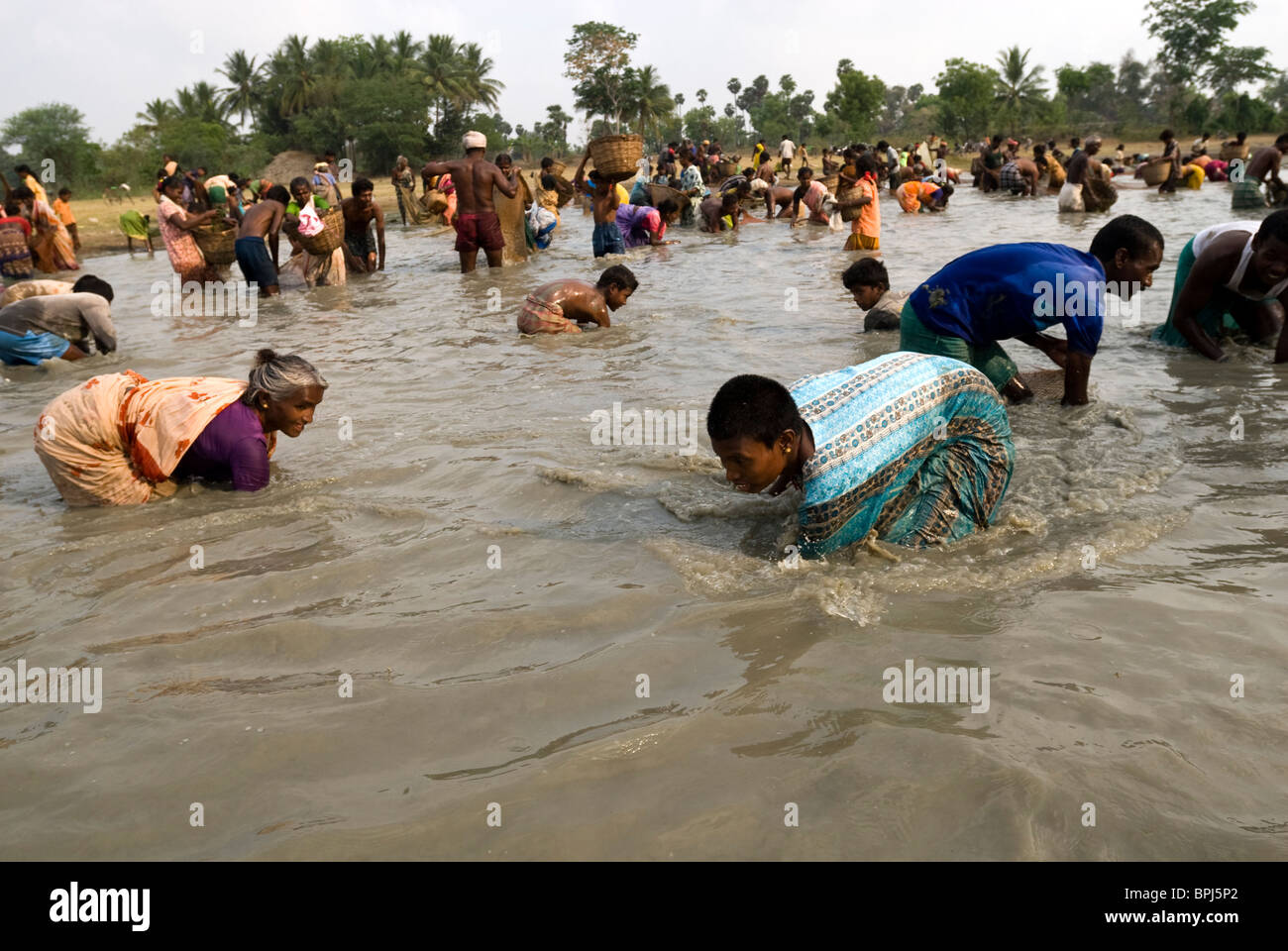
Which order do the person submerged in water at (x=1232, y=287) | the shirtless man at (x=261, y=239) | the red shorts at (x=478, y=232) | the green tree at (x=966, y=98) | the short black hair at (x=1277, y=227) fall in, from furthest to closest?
1. the green tree at (x=966, y=98)
2. the red shorts at (x=478, y=232)
3. the shirtless man at (x=261, y=239)
4. the person submerged in water at (x=1232, y=287)
5. the short black hair at (x=1277, y=227)

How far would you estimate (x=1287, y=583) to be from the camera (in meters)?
2.95

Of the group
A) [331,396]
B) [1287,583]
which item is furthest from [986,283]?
[331,396]

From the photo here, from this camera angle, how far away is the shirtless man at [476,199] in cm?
1088

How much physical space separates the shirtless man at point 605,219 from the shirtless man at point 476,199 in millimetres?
1450

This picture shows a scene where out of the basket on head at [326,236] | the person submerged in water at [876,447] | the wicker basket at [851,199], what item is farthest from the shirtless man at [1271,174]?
the person submerged in water at [876,447]

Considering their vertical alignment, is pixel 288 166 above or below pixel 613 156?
above

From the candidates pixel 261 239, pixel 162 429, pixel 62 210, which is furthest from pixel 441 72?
pixel 162 429

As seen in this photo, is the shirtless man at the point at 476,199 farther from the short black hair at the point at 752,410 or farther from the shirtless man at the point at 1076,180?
the shirtless man at the point at 1076,180

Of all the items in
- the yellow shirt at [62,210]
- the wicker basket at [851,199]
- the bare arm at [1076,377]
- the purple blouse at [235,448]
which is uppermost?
the yellow shirt at [62,210]

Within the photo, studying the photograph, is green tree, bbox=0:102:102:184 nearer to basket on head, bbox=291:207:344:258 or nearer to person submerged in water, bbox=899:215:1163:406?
basket on head, bbox=291:207:344:258

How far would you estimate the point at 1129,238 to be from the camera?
4.47 meters

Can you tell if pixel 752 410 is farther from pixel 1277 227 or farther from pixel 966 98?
pixel 966 98

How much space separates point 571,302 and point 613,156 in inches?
206
